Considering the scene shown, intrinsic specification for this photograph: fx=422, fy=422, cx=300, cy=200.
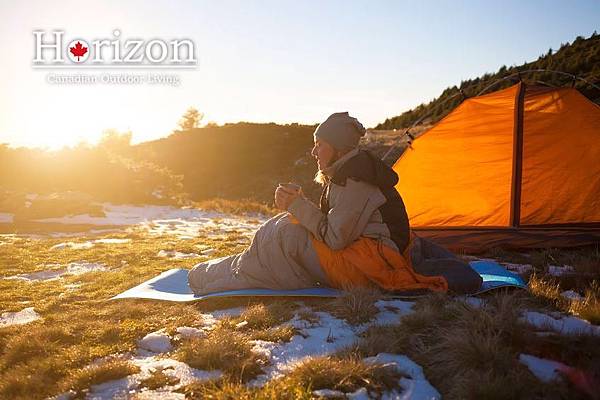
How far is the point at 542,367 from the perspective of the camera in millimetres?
2404

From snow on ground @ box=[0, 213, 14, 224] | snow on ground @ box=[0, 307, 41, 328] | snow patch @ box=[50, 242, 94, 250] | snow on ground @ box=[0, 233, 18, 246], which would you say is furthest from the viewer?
snow on ground @ box=[0, 213, 14, 224]

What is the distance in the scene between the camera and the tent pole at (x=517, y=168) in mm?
6852

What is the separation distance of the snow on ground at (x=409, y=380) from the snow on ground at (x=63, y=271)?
17.9ft

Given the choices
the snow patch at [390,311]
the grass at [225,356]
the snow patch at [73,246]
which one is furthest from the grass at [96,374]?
the snow patch at [73,246]

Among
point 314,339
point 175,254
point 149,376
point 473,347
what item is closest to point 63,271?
point 175,254

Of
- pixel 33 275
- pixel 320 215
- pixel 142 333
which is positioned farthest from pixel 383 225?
pixel 33 275

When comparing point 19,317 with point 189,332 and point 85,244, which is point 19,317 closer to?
point 189,332

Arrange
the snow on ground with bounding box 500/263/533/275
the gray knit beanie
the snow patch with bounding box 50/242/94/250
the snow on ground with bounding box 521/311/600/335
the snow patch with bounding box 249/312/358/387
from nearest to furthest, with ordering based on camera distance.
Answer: the snow patch with bounding box 249/312/358/387 → the snow on ground with bounding box 521/311/600/335 → the gray knit beanie → the snow on ground with bounding box 500/263/533/275 → the snow patch with bounding box 50/242/94/250

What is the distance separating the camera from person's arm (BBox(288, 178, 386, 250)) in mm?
3723

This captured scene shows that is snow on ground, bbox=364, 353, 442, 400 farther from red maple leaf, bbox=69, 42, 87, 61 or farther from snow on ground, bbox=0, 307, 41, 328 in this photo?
red maple leaf, bbox=69, 42, 87, 61

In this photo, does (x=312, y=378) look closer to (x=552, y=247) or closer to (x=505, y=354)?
(x=505, y=354)

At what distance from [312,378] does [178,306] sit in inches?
86.5

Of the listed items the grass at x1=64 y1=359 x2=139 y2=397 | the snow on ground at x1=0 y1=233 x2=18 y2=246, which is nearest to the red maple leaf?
the snow on ground at x1=0 y1=233 x2=18 y2=246

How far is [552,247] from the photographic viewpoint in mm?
6352
